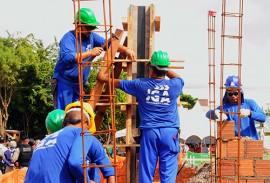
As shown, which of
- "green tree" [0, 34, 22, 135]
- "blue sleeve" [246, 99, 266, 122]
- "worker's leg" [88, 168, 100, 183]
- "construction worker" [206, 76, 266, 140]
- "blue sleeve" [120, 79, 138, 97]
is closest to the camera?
"worker's leg" [88, 168, 100, 183]

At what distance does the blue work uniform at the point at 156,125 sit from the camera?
7562 mm

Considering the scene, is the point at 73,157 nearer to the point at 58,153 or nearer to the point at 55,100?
the point at 58,153

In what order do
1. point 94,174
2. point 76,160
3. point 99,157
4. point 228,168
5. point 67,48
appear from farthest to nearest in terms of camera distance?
point 228,168 < point 67,48 < point 94,174 < point 99,157 < point 76,160

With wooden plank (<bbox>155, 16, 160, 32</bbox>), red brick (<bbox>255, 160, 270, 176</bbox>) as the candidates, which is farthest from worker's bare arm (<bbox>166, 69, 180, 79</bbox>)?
red brick (<bbox>255, 160, 270, 176</bbox>)

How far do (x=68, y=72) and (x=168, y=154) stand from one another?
172 centimetres

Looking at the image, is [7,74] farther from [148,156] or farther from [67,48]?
[148,156]

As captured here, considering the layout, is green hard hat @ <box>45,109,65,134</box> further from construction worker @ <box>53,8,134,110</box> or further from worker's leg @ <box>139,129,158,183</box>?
Result: worker's leg @ <box>139,129,158,183</box>

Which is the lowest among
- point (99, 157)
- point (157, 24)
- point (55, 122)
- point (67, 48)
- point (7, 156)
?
point (7, 156)

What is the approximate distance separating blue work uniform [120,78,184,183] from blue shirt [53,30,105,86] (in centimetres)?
68

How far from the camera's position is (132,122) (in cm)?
846

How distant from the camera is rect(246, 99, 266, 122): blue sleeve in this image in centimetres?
867

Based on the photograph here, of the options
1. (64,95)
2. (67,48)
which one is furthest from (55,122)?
(64,95)

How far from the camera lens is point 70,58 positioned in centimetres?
743

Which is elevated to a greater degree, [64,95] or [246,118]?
[64,95]
